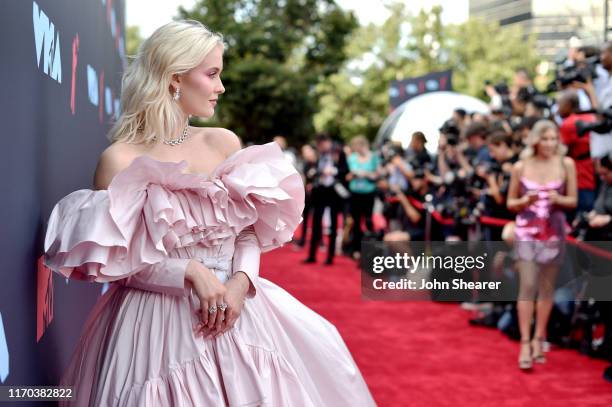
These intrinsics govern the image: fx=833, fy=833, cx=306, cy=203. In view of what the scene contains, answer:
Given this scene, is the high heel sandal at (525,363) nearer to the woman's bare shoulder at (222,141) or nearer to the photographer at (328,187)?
the woman's bare shoulder at (222,141)

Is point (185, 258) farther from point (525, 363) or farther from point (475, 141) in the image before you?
point (475, 141)

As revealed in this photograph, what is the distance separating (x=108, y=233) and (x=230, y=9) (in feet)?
114

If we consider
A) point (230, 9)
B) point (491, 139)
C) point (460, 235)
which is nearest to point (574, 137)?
point (491, 139)

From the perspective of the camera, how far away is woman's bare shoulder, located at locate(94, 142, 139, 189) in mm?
2574

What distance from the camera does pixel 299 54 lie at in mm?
37375

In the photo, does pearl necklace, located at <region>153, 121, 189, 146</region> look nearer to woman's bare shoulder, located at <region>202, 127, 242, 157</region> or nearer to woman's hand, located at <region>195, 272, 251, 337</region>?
woman's bare shoulder, located at <region>202, 127, 242, 157</region>

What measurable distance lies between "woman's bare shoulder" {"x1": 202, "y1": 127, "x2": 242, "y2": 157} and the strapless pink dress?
3.57 metres

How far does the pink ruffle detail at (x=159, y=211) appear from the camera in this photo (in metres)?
2.39

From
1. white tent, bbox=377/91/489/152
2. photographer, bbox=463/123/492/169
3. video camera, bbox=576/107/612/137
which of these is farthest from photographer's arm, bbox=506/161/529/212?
white tent, bbox=377/91/489/152

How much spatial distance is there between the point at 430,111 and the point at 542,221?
11690mm

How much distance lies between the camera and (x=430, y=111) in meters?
17.4

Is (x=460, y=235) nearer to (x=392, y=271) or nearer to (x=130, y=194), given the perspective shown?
(x=392, y=271)

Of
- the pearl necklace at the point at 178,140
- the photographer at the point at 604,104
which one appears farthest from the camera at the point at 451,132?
the pearl necklace at the point at 178,140

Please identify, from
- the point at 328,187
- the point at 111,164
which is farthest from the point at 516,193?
the point at 328,187
